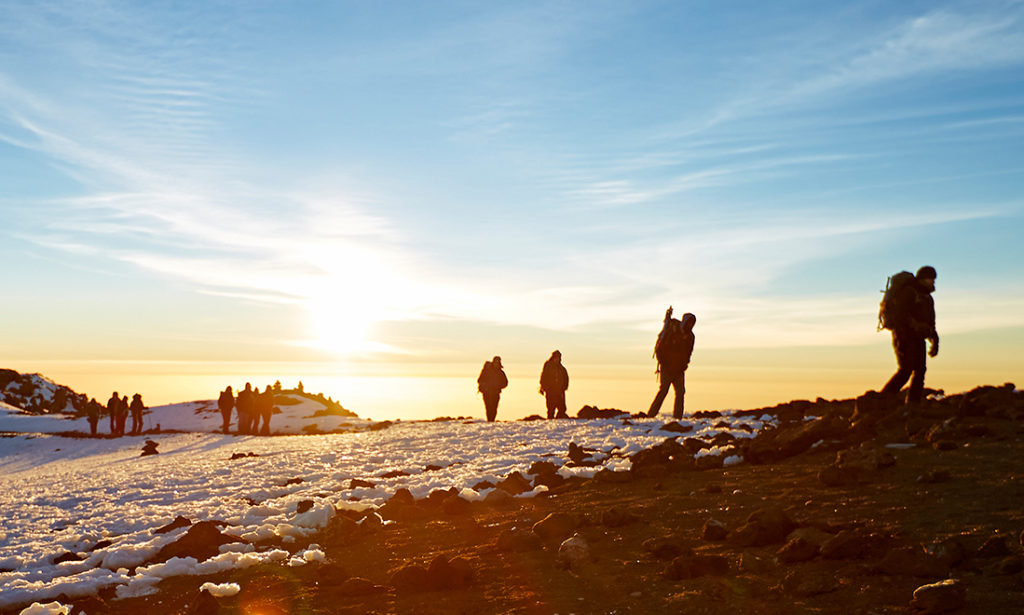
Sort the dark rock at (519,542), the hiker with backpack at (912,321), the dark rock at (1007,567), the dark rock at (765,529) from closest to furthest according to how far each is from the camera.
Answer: the dark rock at (1007,567) < the dark rock at (765,529) < the dark rock at (519,542) < the hiker with backpack at (912,321)

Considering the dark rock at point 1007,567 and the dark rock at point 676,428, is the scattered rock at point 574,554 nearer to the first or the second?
the dark rock at point 1007,567

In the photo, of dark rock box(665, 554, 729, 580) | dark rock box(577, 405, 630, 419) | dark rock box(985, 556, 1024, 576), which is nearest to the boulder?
dark rock box(665, 554, 729, 580)

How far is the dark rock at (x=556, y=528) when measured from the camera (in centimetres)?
922

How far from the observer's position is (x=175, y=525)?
12000 mm

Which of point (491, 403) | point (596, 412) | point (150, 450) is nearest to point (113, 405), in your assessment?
point (150, 450)

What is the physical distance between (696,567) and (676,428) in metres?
12.0

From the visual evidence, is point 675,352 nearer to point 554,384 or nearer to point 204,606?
point 554,384

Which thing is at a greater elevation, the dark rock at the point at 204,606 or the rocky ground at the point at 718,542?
the rocky ground at the point at 718,542

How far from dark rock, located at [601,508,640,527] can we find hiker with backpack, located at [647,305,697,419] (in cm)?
1525

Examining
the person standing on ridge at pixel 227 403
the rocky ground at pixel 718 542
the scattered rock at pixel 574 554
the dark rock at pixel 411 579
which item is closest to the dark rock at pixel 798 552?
the rocky ground at pixel 718 542

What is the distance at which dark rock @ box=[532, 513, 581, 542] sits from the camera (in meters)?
9.22

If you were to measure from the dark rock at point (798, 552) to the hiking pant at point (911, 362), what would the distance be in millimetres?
10199

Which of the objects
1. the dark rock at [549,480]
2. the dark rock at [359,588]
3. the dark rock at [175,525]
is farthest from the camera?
the dark rock at [549,480]

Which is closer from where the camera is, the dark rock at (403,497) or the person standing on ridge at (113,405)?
the dark rock at (403,497)
